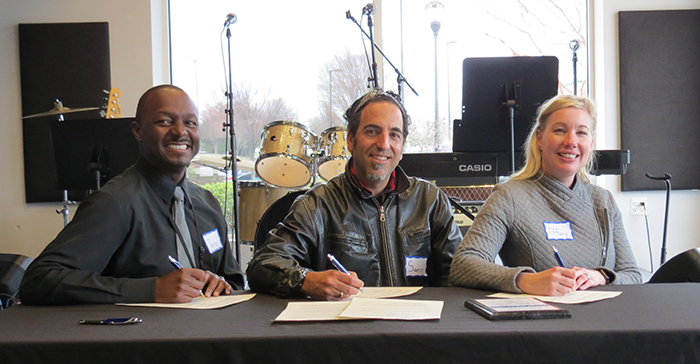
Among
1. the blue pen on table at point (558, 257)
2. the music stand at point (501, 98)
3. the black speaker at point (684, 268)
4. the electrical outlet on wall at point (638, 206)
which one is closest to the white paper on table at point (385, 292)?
the blue pen on table at point (558, 257)

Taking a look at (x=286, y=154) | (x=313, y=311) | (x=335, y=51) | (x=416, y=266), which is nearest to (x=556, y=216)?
(x=416, y=266)

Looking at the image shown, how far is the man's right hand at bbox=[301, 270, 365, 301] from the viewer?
50.9 inches

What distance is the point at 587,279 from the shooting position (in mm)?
1420

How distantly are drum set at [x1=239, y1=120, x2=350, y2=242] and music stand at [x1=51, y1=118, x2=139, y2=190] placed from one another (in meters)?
1.21

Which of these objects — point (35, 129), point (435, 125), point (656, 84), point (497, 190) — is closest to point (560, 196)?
point (497, 190)

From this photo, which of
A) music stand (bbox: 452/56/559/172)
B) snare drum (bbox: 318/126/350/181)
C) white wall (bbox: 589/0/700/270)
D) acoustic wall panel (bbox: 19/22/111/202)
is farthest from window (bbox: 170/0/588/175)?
music stand (bbox: 452/56/559/172)

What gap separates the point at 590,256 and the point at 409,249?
62 centimetres

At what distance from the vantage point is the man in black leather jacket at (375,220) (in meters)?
1.76

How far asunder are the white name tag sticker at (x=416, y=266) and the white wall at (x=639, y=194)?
3.81 m

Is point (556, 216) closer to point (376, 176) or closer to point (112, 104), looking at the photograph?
point (376, 176)

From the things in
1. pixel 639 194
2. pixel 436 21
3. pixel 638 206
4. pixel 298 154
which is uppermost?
pixel 436 21

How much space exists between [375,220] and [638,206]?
13.3ft

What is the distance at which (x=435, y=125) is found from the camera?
509 centimetres

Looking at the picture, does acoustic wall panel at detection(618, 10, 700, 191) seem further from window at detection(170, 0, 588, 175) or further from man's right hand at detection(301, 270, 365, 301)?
man's right hand at detection(301, 270, 365, 301)
